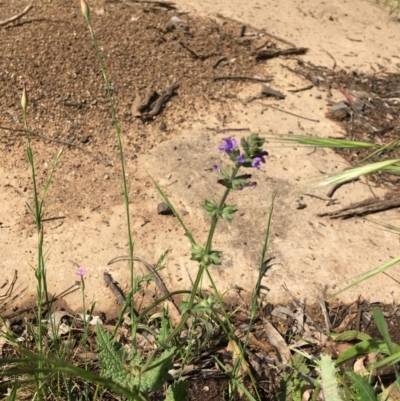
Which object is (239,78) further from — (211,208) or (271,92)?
(211,208)

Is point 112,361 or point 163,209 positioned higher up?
point 112,361

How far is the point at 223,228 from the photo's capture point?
2.52 m

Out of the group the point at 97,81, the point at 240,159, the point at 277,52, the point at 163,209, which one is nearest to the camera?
the point at 240,159

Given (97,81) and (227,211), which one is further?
(97,81)

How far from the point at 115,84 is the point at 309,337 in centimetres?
183

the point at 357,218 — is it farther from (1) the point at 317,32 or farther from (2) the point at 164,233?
(1) the point at 317,32

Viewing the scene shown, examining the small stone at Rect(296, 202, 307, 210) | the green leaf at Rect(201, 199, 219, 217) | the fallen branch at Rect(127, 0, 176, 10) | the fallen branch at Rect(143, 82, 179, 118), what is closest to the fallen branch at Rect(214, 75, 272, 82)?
the fallen branch at Rect(143, 82, 179, 118)

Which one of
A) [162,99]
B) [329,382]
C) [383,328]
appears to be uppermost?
[383,328]

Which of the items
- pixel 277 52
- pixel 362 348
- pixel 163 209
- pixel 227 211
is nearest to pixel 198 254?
pixel 227 211

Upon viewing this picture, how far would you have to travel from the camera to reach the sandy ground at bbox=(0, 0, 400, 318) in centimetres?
225

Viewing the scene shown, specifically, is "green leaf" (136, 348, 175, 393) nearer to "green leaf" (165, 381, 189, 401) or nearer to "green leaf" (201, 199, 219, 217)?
"green leaf" (165, 381, 189, 401)

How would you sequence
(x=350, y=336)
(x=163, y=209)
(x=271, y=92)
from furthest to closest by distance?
(x=271, y=92) < (x=163, y=209) < (x=350, y=336)

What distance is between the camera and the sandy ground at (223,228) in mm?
2250

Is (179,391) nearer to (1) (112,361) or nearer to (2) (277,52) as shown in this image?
(1) (112,361)
